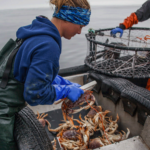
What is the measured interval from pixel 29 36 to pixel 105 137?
7.42 feet

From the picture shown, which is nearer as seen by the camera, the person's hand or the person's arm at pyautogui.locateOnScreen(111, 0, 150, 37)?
the person's hand

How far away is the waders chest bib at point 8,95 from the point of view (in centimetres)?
115

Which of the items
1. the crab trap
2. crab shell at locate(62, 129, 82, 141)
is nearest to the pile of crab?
crab shell at locate(62, 129, 82, 141)

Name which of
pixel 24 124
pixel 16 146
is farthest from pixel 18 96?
pixel 16 146

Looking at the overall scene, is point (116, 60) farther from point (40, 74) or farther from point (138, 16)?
point (40, 74)

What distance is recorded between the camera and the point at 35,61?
1019 millimetres

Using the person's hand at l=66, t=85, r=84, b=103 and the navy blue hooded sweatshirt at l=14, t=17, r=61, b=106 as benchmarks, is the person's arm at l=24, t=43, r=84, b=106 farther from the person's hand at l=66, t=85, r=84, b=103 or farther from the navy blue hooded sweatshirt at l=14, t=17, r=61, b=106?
the person's hand at l=66, t=85, r=84, b=103

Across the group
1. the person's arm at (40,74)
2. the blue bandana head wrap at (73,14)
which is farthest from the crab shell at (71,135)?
the blue bandana head wrap at (73,14)

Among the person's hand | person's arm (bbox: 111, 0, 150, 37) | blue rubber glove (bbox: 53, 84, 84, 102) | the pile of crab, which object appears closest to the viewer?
blue rubber glove (bbox: 53, 84, 84, 102)

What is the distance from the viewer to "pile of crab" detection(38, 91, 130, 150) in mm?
2322

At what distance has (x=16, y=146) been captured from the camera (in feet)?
4.44

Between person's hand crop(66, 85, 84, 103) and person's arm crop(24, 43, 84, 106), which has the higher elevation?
person's arm crop(24, 43, 84, 106)

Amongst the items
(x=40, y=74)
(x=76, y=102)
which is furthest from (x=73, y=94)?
(x=40, y=74)

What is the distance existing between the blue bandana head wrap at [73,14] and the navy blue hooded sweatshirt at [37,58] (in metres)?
0.12
